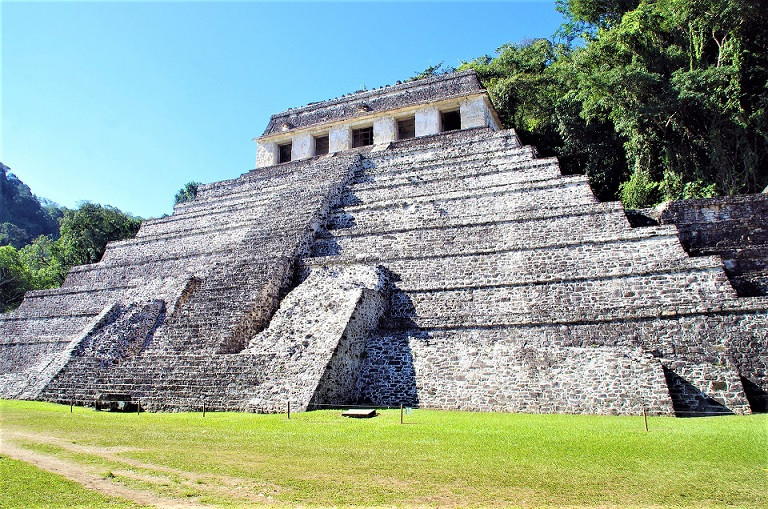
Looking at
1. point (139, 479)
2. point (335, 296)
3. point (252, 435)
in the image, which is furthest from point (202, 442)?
point (335, 296)

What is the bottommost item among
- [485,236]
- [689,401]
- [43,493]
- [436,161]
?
[43,493]

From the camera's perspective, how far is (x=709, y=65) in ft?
53.4

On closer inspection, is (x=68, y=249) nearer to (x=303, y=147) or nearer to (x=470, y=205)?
(x=303, y=147)

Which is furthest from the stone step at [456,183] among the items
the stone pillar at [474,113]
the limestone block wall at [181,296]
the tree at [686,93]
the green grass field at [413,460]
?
the green grass field at [413,460]

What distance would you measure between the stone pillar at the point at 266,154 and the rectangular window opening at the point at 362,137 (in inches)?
136

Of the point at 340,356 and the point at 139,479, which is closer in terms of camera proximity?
the point at 139,479

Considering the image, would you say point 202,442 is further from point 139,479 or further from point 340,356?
point 340,356

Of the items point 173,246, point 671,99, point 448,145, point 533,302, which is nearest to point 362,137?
point 448,145

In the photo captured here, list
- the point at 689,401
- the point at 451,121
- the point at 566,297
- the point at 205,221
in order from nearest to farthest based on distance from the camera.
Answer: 1. the point at 689,401
2. the point at 566,297
3. the point at 205,221
4. the point at 451,121

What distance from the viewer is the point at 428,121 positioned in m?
19.2

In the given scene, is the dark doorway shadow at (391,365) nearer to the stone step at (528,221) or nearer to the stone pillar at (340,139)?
the stone step at (528,221)

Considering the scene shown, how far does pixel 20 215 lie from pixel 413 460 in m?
59.1

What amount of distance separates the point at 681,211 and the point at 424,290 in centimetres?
600

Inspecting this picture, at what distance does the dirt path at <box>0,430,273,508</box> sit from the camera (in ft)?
11.1
